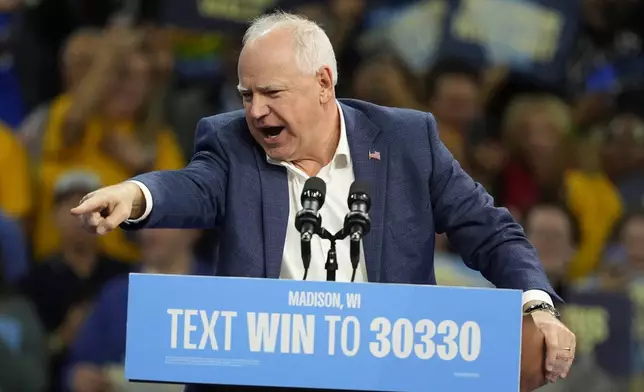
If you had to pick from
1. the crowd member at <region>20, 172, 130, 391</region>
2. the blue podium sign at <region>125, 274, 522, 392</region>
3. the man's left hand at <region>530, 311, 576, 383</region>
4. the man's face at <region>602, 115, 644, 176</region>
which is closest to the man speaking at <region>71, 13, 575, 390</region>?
the man's left hand at <region>530, 311, 576, 383</region>

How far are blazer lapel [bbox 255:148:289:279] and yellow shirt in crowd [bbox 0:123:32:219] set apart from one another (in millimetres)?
2833

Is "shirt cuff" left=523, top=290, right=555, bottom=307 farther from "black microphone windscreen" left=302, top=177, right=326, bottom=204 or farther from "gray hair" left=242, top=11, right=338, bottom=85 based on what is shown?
"gray hair" left=242, top=11, right=338, bottom=85

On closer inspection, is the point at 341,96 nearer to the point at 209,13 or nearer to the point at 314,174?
the point at 209,13

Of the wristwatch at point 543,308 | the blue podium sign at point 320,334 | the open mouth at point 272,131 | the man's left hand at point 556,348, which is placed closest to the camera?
the blue podium sign at point 320,334

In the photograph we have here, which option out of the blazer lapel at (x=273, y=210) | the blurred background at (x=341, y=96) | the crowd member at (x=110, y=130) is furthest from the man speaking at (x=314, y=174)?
the crowd member at (x=110, y=130)

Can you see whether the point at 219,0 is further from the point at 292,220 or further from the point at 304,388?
the point at 304,388

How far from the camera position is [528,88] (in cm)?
624

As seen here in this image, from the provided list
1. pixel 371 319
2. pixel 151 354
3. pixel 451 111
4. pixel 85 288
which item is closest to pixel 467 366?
pixel 371 319

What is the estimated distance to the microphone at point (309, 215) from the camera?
2.56 m

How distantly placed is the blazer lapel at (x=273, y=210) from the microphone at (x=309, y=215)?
29 cm

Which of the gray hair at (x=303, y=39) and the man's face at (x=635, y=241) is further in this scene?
the man's face at (x=635, y=241)

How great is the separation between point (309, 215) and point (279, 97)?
1.59ft

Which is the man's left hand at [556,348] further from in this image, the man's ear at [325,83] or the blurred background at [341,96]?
the blurred background at [341,96]

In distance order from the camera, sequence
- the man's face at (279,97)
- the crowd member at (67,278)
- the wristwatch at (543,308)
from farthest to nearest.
Result: the crowd member at (67,278)
the man's face at (279,97)
the wristwatch at (543,308)
